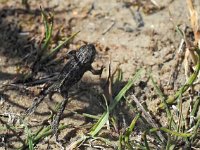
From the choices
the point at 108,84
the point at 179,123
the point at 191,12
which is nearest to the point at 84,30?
the point at 108,84

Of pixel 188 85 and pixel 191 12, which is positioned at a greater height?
pixel 191 12

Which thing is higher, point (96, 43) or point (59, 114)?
point (96, 43)

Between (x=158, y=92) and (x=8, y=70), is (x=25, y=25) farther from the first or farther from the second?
(x=158, y=92)

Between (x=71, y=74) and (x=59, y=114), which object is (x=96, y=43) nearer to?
(x=71, y=74)

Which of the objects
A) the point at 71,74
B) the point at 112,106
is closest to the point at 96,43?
the point at 71,74

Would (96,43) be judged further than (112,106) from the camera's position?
Yes
